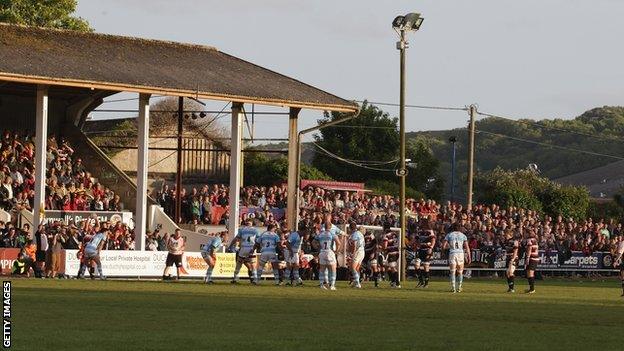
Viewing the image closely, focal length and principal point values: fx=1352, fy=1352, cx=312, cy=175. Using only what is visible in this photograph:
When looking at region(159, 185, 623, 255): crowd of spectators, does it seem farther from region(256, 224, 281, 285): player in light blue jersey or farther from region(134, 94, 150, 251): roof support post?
region(256, 224, 281, 285): player in light blue jersey

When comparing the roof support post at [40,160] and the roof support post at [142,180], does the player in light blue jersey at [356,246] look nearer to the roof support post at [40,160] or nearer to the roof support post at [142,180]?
the roof support post at [142,180]

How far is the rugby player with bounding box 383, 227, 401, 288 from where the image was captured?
38.8 meters

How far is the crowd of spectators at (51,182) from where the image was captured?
46062 millimetres

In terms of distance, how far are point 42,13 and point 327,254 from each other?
42.7 m

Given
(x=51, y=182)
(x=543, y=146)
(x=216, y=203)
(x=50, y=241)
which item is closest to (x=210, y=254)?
(x=50, y=241)

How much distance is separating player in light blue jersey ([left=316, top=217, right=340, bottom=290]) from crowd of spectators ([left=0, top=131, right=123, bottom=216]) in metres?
13.4

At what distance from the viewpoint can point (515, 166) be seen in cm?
14712

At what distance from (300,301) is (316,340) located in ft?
33.6

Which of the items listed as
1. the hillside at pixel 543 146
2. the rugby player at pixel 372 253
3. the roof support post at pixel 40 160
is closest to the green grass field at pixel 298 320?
the rugby player at pixel 372 253

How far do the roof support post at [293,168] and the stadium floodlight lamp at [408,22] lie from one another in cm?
755

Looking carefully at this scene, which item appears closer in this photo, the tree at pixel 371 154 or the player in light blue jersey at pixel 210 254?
the player in light blue jersey at pixel 210 254

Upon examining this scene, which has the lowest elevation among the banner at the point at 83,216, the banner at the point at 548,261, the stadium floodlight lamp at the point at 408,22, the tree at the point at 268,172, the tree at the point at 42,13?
the banner at the point at 548,261

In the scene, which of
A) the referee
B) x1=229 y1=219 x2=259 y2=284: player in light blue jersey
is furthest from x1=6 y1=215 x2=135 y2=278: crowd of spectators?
x1=229 y1=219 x2=259 y2=284: player in light blue jersey

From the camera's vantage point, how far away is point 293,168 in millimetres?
50531
